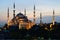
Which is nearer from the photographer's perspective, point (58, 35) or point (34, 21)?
point (58, 35)

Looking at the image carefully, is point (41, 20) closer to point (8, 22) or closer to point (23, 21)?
point (23, 21)

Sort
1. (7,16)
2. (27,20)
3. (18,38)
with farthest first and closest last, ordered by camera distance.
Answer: (27,20)
(7,16)
(18,38)

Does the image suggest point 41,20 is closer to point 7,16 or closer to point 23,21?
point 23,21

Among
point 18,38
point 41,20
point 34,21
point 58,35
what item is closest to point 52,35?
point 58,35

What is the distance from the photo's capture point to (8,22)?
7769 cm

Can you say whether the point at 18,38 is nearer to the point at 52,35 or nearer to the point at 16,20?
the point at 52,35

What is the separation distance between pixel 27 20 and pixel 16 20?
4317mm

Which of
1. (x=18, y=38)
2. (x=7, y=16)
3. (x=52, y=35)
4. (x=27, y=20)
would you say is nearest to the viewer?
(x=18, y=38)

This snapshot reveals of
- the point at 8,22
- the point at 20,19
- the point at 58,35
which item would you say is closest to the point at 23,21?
the point at 20,19

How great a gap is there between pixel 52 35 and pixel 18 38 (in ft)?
26.0

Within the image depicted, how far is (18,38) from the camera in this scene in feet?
142

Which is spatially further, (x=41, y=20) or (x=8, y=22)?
(x=41, y=20)

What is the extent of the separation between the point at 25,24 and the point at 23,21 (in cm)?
153

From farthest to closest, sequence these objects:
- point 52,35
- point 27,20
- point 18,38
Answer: point 27,20, point 52,35, point 18,38
